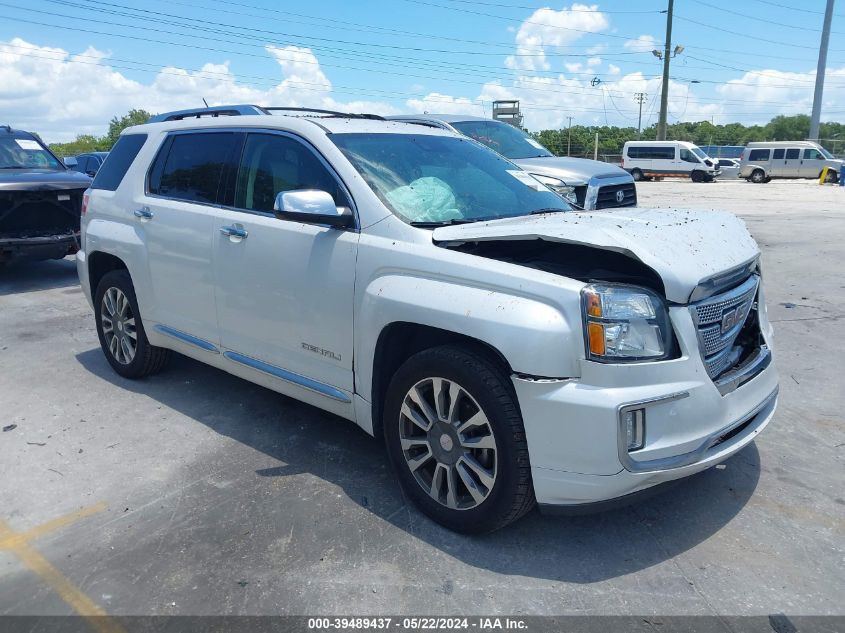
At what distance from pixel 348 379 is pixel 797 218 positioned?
15.6 m

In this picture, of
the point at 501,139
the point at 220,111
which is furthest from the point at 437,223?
the point at 501,139

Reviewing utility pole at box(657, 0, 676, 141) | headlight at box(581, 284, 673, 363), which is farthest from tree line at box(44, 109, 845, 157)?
headlight at box(581, 284, 673, 363)

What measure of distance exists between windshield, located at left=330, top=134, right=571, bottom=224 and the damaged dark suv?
273 inches

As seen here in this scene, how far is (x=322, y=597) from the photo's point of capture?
2.73 meters

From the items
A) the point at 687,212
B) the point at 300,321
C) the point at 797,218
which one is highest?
the point at 687,212

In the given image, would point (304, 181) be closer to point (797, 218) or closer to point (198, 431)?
point (198, 431)

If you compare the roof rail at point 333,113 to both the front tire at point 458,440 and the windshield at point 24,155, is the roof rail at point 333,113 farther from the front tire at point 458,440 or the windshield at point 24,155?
the windshield at point 24,155

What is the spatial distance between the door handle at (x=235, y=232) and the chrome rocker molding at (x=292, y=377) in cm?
73

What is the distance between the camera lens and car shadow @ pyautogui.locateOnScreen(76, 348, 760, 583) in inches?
117

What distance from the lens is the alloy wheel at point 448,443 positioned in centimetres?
297

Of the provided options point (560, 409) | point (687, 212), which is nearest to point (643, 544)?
point (560, 409)

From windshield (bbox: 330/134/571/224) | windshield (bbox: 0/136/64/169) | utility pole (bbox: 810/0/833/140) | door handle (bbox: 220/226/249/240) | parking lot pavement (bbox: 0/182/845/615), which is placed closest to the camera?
parking lot pavement (bbox: 0/182/845/615)

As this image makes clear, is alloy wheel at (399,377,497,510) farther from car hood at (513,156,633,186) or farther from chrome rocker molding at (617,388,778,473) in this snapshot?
car hood at (513,156,633,186)

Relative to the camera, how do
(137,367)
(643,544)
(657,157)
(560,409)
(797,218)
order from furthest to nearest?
(657,157) < (797,218) < (137,367) < (643,544) < (560,409)
